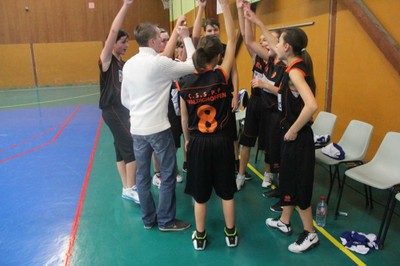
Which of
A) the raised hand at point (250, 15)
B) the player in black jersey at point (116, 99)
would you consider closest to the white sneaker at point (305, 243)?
the player in black jersey at point (116, 99)

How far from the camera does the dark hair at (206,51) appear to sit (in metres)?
2.47

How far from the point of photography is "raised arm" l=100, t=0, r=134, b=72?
283 centimetres

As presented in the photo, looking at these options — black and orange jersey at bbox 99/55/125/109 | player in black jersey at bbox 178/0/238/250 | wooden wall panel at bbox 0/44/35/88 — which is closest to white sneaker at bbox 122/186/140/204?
black and orange jersey at bbox 99/55/125/109

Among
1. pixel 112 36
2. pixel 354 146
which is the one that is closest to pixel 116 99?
pixel 112 36

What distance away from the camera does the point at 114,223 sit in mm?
3434

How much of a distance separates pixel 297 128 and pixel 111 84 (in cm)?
194

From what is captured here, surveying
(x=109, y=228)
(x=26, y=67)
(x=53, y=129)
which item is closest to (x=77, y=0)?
(x=26, y=67)

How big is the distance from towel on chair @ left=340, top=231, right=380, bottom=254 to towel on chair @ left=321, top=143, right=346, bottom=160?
33.3 inches

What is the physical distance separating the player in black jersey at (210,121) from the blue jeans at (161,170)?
0.31m

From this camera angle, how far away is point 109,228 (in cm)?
334

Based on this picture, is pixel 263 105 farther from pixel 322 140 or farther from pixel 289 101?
pixel 289 101

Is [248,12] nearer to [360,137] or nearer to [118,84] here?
[118,84]

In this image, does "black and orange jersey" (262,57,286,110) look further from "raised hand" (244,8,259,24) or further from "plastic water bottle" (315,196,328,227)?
"plastic water bottle" (315,196,328,227)

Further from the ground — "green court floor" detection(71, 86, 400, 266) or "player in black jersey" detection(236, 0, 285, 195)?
"player in black jersey" detection(236, 0, 285, 195)
